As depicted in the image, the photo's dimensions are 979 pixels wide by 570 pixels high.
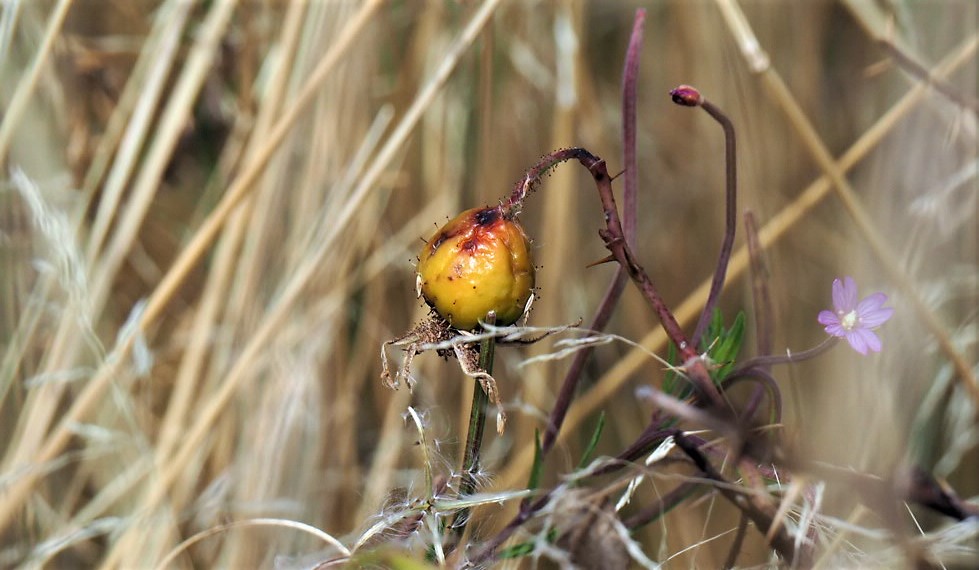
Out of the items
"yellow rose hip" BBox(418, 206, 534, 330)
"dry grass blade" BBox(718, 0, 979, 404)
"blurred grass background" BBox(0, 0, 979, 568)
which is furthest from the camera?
"blurred grass background" BBox(0, 0, 979, 568)

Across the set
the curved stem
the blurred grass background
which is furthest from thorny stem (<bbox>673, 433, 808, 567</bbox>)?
the blurred grass background

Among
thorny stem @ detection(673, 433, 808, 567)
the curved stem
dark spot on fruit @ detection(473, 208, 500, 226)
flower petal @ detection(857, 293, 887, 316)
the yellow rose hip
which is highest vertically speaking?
dark spot on fruit @ detection(473, 208, 500, 226)

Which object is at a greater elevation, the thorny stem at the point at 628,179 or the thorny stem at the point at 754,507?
the thorny stem at the point at 628,179

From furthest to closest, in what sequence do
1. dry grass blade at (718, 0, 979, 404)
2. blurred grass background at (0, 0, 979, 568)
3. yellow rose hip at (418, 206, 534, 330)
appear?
blurred grass background at (0, 0, 979, 568)
dry grass blade at (718, 0, 979, 404)
yellow rose hip at (418, 206, 534, 330)

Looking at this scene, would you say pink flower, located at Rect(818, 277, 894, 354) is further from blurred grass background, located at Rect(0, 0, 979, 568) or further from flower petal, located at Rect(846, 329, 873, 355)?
blurred grass background, located at Rect(0, 0, 979, 568)

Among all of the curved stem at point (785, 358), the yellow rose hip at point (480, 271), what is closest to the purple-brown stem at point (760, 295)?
the curved stem at point (785, 358)

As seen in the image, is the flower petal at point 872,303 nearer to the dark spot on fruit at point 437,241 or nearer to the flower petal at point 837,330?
the flower petal at point 837,330

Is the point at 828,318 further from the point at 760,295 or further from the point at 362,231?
the point at 362,231
